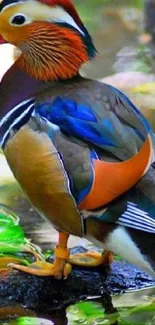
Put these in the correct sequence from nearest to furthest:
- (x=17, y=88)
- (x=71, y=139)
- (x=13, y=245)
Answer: (x=71, y=139) < (x=17, y=88) < (x=13, y=245)

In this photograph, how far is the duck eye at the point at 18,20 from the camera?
6.64 ft

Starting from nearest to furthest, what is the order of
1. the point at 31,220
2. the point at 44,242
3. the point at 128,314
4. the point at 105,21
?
the point at 128,314 < the point at 44,242 < the point at 31,220 < the point at 105,21

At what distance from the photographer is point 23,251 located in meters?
2.38

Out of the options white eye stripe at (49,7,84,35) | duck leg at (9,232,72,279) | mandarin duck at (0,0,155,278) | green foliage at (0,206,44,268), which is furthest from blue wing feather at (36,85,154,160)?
green foliage at (0,206,44,268)

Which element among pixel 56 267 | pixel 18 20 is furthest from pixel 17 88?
pixel 56 267

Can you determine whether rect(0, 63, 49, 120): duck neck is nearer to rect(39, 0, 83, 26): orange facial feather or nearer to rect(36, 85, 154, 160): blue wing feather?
rect(36, 85, 154, 160): blue wing feather

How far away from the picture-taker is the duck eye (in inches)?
79.7

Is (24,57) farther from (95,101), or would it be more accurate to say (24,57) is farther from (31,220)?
(31,220)

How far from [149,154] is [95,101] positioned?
19cm

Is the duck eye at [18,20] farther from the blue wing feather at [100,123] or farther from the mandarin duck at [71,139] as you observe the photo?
the blue wing feather at [100,123]

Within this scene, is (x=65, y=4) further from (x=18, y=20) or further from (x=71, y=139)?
(x=71, y=139)

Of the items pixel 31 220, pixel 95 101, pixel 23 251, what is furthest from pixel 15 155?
pixel 31 220

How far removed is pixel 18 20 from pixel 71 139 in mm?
310

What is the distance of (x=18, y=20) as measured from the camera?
6.66 feet
